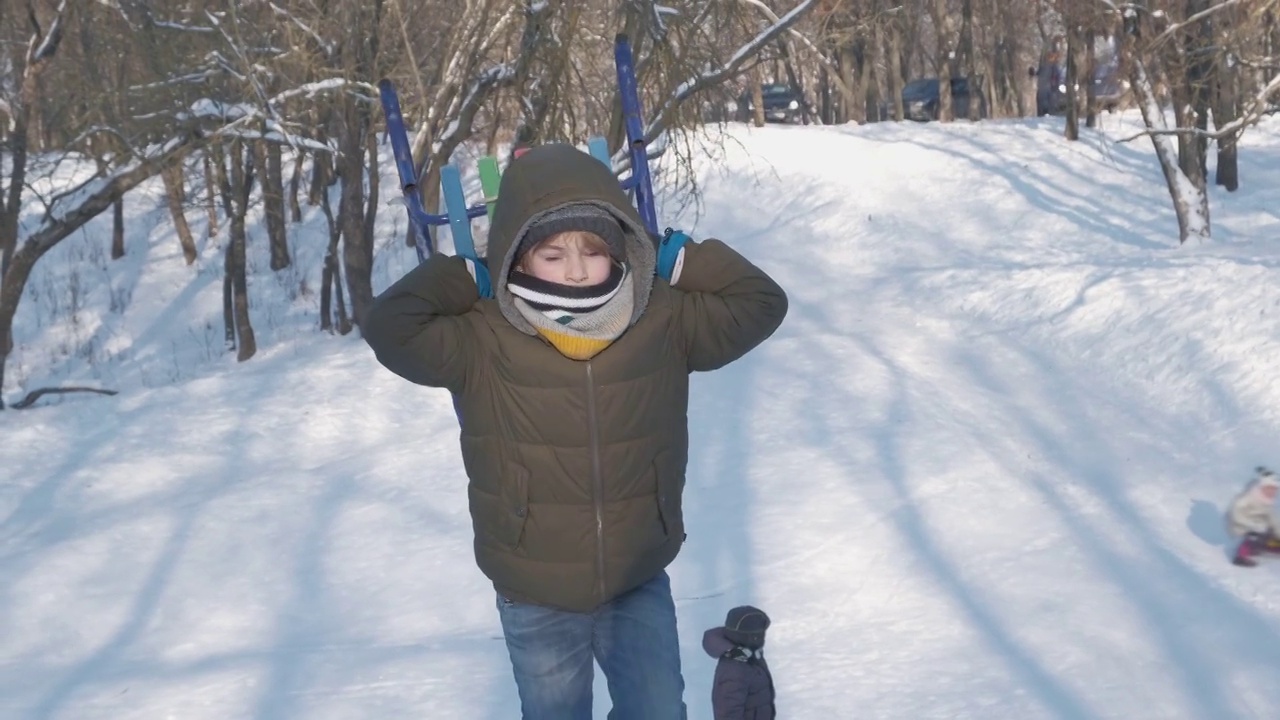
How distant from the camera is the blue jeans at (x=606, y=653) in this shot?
288cm

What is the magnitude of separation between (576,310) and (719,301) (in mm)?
401

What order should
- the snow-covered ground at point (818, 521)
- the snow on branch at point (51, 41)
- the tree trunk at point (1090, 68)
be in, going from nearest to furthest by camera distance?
the snow-covered ground at point (818, 521), the snow on branch at point (51, 41), the tree trunk at point (1090, 68)

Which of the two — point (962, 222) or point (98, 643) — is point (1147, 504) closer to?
point (98, 643)

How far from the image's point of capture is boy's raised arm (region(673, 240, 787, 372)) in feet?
9.61

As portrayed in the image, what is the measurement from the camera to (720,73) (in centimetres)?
1048

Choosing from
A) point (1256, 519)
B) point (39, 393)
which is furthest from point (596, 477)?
point (39, 393)

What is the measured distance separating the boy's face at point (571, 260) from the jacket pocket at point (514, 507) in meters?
0.41

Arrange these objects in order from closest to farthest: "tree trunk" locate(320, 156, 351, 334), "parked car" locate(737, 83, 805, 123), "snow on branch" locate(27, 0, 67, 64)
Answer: "snow on branch" locate(27, 0, 67, 64), "tree trunk" locate(320, 156, 351, 334), "parked car" locate(737, 83, 805, 123)

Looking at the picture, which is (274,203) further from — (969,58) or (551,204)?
(551,204)

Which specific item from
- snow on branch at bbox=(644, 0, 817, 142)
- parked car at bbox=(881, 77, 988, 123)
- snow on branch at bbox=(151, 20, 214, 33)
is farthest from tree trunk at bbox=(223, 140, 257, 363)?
parked car at bbox=(881, 77, 988, 123)

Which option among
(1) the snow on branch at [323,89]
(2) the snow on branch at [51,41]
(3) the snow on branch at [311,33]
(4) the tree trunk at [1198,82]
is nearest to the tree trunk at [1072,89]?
(4) the tree trunk at [1198,82]

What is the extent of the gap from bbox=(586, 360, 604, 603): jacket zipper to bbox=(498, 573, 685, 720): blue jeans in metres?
0.15

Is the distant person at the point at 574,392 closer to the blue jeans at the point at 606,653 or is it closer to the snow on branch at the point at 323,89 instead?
the blue jeans at the point at 606,653

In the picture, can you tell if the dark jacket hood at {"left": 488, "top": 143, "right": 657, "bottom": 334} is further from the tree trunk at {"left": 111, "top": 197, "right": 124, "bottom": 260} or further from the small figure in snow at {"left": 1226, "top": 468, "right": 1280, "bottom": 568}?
the tree trunk at {"left": 111, "top": 197, "right": 124, "bottom": 260}
